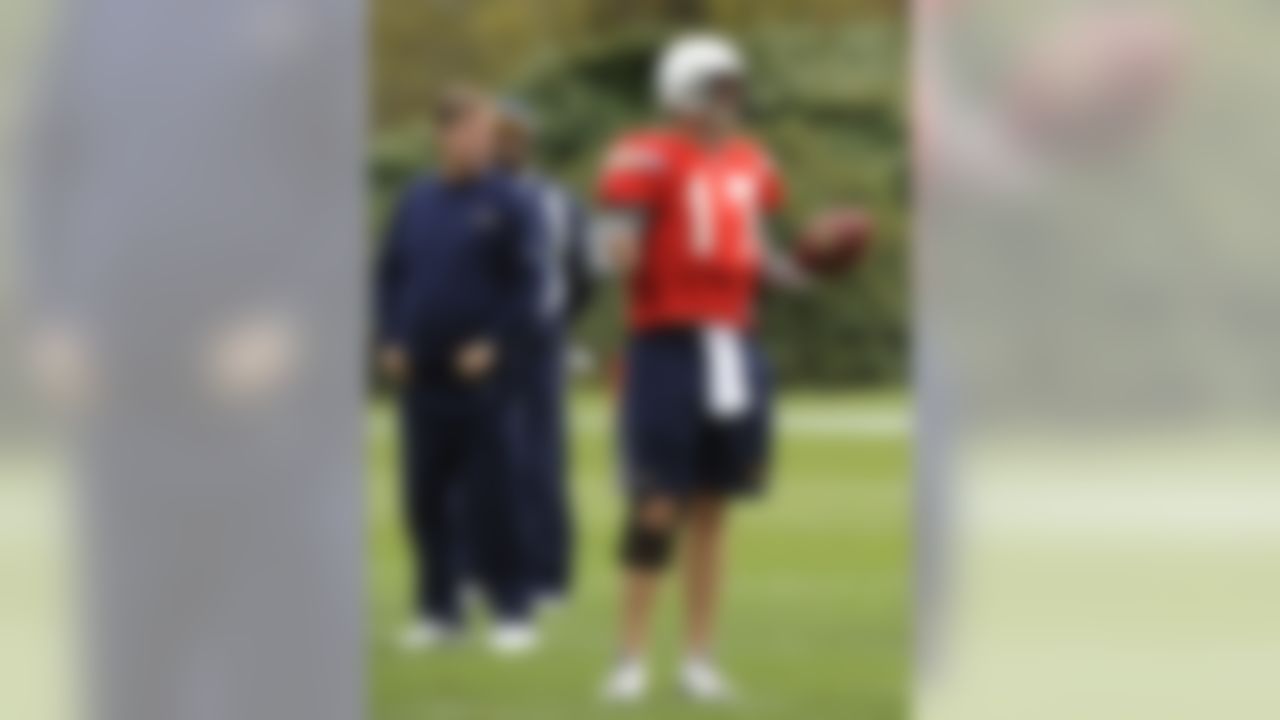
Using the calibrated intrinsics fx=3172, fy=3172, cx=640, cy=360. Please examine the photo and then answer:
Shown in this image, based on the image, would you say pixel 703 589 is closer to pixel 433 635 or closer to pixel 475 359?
pixel 475 359

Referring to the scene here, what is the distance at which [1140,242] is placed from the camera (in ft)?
15.3

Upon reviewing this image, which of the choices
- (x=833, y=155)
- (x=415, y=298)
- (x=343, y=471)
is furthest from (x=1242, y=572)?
(x=833, y=155)

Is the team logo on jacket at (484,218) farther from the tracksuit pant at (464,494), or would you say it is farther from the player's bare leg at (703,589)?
the player's bare leg at (703,589)

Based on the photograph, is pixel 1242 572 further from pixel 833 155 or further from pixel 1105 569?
pixel 833 155

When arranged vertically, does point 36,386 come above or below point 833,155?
below

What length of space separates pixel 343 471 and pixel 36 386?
440 millimetres

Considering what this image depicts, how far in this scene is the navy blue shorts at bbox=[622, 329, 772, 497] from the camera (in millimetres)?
6160

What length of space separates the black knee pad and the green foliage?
10835 millimetres

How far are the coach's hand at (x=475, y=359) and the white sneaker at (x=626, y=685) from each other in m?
0.70

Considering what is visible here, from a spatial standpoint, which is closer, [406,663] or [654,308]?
[654,308]

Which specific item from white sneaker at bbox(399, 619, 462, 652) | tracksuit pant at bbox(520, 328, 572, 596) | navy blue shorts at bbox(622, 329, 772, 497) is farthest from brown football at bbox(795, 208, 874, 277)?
white sneaker at bbox(399, 619, 462, 652)

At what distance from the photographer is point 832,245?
6785 millimetres

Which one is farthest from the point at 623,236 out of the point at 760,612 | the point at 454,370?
the point at 760,612

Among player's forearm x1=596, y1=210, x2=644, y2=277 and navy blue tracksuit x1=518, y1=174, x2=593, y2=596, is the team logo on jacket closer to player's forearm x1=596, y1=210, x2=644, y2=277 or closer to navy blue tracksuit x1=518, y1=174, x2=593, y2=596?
navy blue tracksuit x1=518, y1=174, x2=593, y2=596
